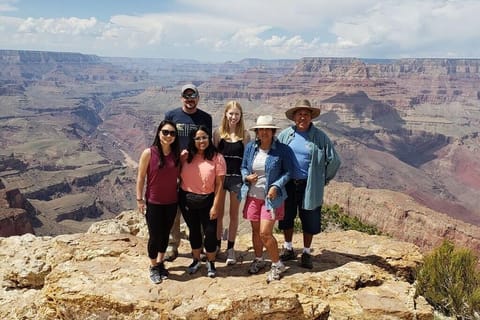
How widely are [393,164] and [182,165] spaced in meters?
127

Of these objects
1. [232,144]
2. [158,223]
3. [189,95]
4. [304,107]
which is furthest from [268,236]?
[189,95]

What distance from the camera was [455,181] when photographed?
127 metres

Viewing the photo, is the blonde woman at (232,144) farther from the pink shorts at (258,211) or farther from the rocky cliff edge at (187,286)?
the rocky cliff edge at (187,286)

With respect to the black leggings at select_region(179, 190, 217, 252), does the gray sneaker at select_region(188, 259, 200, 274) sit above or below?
below

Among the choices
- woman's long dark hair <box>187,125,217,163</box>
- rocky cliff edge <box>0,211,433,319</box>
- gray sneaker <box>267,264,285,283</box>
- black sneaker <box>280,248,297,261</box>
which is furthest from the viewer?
black sneaker <box>280,248,297,261</box>

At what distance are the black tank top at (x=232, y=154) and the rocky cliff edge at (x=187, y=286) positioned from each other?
177 centimetres

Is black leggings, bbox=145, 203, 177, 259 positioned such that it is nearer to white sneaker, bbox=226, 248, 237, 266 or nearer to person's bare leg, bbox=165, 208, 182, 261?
person's bare leg, bbox=165, 208, 182, 261

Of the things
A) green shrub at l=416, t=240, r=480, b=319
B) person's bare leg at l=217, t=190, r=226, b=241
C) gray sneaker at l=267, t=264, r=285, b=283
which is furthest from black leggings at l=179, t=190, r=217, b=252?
green shrub at l=416, t=240, r=480, b=319

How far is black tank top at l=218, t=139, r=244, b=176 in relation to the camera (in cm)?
639

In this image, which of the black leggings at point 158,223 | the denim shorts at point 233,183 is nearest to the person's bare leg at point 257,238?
the denim shorts at point 233,183

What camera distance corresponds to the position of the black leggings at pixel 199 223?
245 inches

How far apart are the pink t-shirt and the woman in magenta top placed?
144mm

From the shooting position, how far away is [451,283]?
7.46 meters

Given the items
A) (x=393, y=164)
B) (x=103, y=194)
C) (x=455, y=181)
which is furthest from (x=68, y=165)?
(x=455, y=181)
